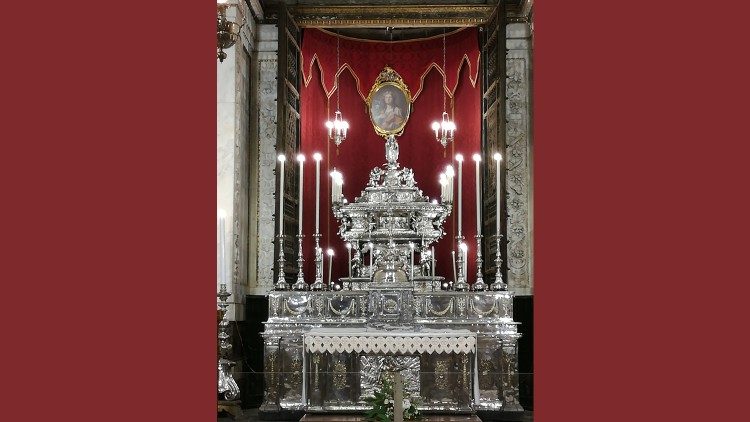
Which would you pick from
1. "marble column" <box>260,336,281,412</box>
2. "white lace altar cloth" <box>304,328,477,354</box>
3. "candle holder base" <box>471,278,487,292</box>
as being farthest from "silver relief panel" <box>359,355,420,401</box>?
"candle holder base" <box>471,278,487,292</box>

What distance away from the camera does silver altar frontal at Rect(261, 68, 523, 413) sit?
7688 mm

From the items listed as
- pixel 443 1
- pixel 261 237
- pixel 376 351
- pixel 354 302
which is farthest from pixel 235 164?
pixel 443 1

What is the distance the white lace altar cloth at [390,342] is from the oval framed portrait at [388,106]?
13.6ft

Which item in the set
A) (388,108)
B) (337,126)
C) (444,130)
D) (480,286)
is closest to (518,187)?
(444,130)

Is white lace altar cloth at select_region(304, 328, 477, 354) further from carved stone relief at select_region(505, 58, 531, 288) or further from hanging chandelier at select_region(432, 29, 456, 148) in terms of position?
hanging chandelier at select_region(432, 29, 456, 148)

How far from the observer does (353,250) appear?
10383mm

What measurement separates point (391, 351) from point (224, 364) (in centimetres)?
166

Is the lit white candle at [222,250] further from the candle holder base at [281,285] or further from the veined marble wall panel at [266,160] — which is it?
the veined marble wall panel at [266,160]

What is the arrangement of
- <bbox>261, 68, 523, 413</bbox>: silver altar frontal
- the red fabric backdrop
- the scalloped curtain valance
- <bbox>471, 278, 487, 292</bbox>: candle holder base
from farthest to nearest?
the scalloped curtain valance, the red fabric backdrop, <bbox>471, 278, 487, 292</bbox>: candle holder base, <bbox>261, 68, 523, 413</bbox>: silver altar frontal

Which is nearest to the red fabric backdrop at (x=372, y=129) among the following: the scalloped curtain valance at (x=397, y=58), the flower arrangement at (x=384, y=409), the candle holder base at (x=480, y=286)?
the scalloped curtain valance at (x=397, y=58)

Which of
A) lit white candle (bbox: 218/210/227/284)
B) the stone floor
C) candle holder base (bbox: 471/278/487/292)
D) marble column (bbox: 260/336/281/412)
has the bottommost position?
the stone floor

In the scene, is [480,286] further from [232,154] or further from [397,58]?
[397,58]

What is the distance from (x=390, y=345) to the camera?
763cm

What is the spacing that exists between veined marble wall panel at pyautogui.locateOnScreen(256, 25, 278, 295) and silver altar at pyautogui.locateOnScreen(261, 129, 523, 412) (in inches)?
56.1
